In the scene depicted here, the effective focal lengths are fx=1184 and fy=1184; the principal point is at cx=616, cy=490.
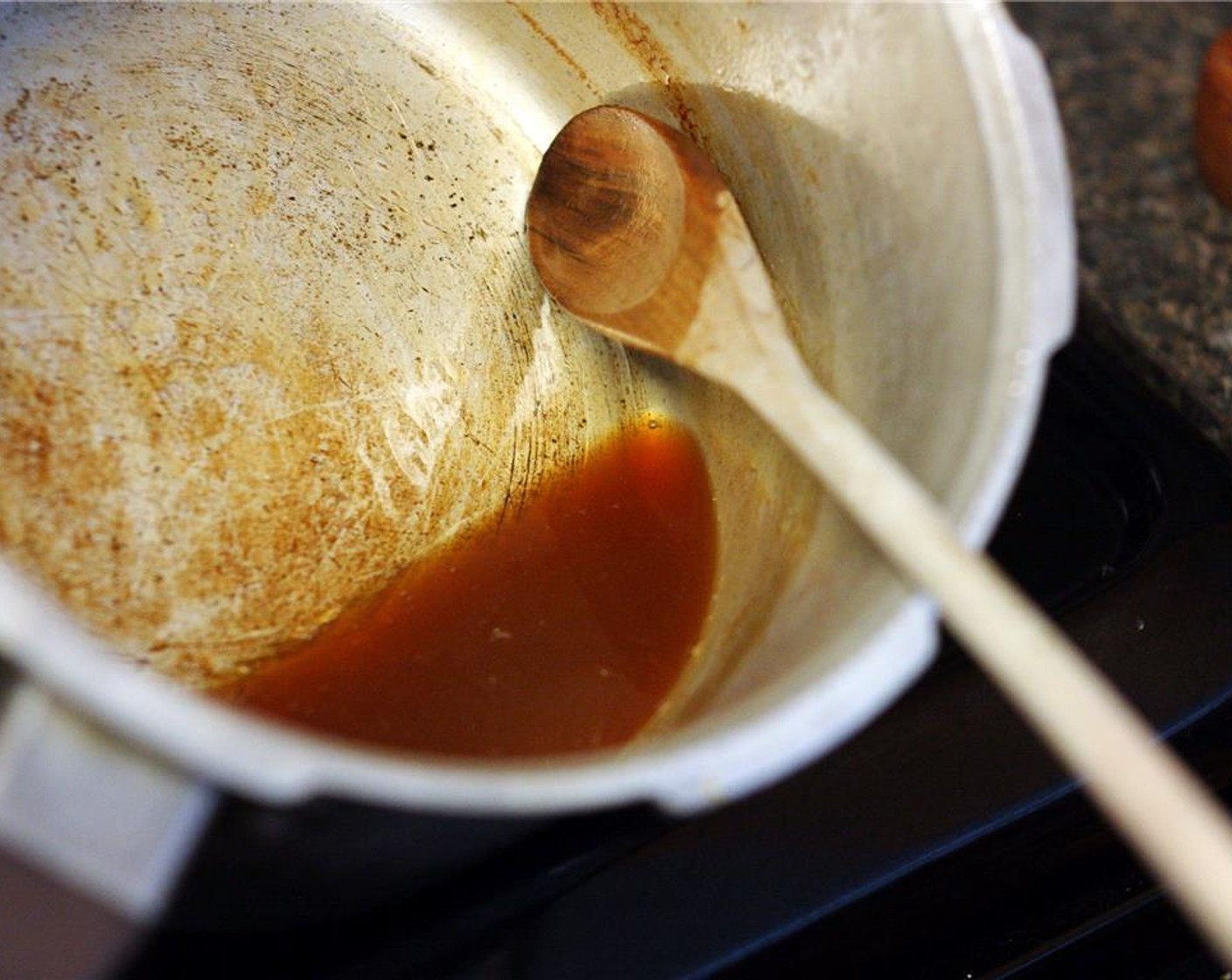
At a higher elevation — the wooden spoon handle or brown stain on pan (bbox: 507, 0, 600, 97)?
brown stain on pan (bbox: 507, 0, 600, 97)

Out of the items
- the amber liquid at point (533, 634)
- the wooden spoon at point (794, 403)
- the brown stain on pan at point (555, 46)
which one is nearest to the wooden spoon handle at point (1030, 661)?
the wooden spoon at point (794, 403)

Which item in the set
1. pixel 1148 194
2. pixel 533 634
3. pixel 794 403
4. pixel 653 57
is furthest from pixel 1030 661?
pixel 1148 194

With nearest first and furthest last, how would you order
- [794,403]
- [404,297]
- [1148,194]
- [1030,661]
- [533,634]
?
[1030,661]
[794,403]
[533,634]
[404,297]
[1148,194]

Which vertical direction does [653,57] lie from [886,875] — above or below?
above

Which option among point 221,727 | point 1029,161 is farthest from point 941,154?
point 221,727

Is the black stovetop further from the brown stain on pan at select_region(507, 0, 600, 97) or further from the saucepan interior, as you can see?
the brown stain on pan at select_region(507, 0, 600, 97)

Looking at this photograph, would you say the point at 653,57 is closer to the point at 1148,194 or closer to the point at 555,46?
the point at 555,46

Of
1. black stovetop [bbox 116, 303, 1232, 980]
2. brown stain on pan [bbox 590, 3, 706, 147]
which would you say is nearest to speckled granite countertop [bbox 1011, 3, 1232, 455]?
black stovetop [bbox 116, 303, 1232, 980]
